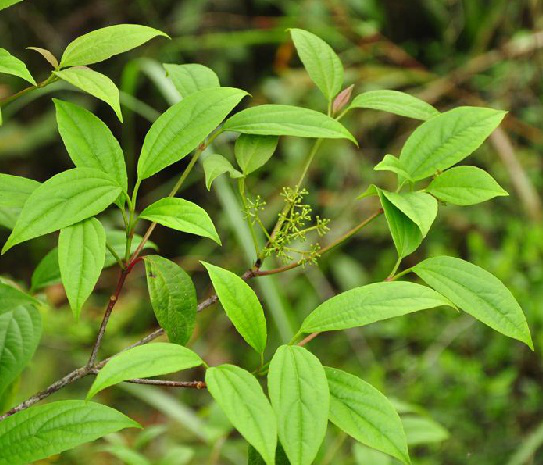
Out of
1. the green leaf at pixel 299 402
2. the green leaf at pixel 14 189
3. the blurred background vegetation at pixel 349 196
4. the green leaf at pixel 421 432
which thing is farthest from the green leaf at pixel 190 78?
the blurred background vegetation at pixel 349 196

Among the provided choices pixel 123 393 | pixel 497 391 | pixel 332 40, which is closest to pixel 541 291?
pixel 497 391

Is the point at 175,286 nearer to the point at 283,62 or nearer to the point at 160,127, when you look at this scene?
the point at 160,127

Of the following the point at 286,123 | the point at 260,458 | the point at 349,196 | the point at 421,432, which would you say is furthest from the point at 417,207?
the point at 349,196

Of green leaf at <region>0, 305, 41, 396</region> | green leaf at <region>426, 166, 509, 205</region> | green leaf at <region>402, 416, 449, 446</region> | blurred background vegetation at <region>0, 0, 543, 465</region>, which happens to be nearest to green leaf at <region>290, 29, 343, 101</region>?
green leaf at <region>426, 166, 509, 205</region>

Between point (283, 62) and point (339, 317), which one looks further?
point (283, 62)

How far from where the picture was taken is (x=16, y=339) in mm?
664

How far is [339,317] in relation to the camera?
21.6 inches

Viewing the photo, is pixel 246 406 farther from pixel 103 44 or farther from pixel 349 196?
pixel 349 196

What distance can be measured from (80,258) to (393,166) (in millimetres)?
263

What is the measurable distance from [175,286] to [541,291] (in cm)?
120

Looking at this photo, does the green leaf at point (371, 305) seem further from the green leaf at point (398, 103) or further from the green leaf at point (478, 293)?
the green leaf at point (398, 103)

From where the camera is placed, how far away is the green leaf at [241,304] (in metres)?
0.55

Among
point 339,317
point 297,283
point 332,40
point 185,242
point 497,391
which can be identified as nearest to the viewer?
point 339,317

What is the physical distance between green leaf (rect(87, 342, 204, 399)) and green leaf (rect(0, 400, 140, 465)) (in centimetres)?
7
